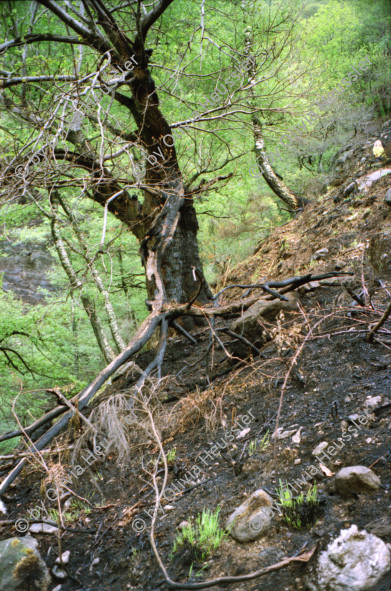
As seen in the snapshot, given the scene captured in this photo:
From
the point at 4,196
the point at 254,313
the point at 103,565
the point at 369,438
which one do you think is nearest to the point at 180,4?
the point at 4,196

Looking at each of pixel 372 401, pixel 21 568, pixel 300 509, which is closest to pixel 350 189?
pixel 372 401

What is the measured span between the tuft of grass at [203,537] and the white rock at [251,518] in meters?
0.07

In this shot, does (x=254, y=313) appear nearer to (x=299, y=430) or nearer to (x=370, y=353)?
(x=370, y=353)

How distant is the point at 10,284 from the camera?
25656 millimetres

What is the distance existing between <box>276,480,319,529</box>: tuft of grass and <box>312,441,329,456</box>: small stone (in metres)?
0.32

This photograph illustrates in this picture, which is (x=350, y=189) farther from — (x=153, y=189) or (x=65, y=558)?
(x=65, y=558)

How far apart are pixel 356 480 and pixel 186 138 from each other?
8830mm

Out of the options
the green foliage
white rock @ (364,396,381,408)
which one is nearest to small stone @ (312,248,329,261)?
white rock @ (364,396,381,408)

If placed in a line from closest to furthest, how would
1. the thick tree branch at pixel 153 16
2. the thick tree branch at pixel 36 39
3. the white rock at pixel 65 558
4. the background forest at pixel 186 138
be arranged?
the white rock at pixel 65 558 < the thick tree branch at pixel 36 39 < the thick tree branch at pixel 153 16 < the background forest at pixel 186 138

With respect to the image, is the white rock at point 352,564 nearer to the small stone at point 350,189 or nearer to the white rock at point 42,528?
the white rock at point 42,528

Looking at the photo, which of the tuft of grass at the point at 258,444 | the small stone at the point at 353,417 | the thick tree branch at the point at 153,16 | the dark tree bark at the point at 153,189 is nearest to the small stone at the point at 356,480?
the small stone at the point at 353,417

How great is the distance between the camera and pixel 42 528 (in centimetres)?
248

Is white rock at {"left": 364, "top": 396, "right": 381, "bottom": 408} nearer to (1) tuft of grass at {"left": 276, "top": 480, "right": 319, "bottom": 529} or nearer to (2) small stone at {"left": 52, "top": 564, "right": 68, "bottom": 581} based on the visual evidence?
(1) tuft of grass at {"left": 276, "top": 480, "right": 319, "bottom": 529}

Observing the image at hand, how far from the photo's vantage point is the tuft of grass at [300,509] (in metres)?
1.77
